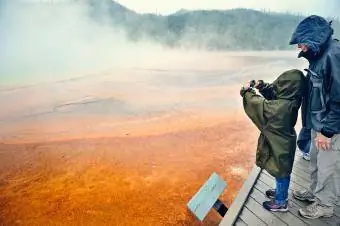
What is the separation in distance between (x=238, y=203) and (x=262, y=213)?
22 centimetres

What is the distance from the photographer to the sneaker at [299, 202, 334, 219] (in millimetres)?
2168

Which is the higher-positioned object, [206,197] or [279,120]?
[279,120]

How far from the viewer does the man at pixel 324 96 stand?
1.91m

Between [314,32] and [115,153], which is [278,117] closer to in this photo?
[314,32]

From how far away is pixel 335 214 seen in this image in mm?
2256

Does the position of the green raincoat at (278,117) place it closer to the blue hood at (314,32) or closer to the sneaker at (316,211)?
the blue hood at (314,32)

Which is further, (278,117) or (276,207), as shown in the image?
(276,207)

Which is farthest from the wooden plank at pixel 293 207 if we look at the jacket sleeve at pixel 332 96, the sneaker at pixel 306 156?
the sneaker at pixel 306 156

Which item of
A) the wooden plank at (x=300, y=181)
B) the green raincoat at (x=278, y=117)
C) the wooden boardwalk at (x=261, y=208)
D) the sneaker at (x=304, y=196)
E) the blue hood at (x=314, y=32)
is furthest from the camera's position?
the wooden plank at (x=300, y=181)

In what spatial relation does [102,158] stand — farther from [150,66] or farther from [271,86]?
[150,66]

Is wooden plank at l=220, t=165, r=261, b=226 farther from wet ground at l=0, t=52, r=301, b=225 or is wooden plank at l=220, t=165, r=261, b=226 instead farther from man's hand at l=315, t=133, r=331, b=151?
wet ground at l=0, t=52, r=301, b=225

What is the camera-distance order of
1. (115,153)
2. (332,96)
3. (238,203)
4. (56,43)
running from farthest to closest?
Answer: (56,43) → (115,153) → (238,203) → (332,96)

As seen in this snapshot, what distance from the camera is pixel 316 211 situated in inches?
87.1

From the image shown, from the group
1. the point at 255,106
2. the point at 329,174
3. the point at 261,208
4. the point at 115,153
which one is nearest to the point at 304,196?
the point at 261,208
